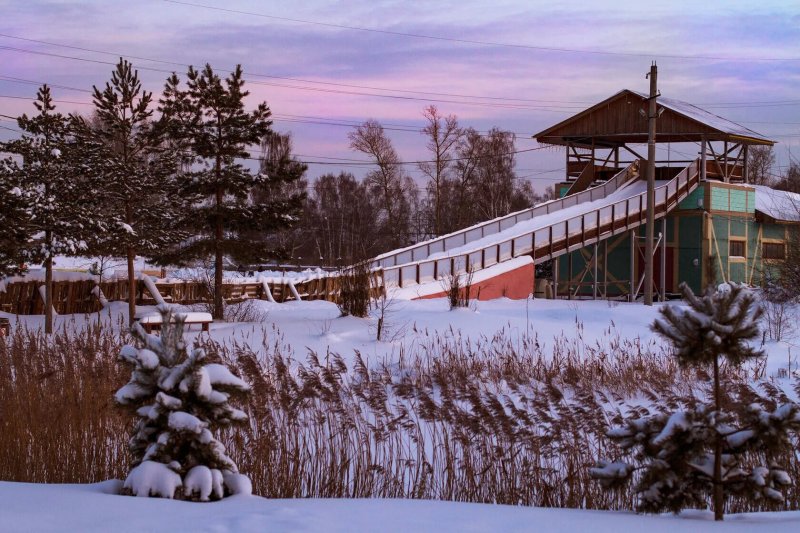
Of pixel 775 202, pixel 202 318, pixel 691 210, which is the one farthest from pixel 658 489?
pixel 775 202

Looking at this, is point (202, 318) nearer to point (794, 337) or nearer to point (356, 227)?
point (794, 337)

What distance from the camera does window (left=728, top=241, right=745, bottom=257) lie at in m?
39.5

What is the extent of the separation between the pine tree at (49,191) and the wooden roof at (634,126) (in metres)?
24.1

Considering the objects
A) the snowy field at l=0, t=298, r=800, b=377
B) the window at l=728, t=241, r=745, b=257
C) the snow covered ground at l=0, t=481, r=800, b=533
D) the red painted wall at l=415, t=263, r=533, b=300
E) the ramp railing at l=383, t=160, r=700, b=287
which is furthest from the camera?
the window at l=728, t=241, r=745, b=257

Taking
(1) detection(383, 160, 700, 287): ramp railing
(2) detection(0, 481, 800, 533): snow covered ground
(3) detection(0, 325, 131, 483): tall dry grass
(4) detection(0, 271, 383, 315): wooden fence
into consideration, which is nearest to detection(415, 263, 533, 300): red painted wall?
(1) detection(383, 160, 700, 287): ramp railing

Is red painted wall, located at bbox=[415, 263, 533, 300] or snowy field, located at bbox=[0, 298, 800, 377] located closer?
snowy field, located at bbox=[0, 298, 800, 377]

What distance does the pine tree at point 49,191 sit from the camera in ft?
70.1

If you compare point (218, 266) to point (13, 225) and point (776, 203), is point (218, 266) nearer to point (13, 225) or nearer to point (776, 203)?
point (13, 225)

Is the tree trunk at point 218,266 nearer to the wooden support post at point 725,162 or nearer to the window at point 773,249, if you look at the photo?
the wooden support post at point 725,162

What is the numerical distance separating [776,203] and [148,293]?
2883 centimetres

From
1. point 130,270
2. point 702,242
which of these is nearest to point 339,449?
point 130,270

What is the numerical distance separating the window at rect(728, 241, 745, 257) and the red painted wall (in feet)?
45.5

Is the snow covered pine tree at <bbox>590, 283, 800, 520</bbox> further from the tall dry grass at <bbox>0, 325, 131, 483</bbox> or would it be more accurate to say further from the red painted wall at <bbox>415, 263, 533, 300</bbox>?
the red painted wall at <bbox>415, 263, 533, 300</bbox>

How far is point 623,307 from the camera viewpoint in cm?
2530
